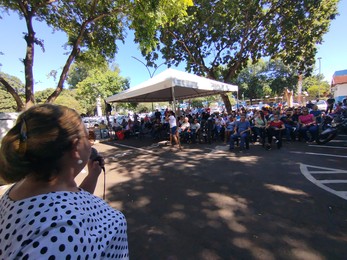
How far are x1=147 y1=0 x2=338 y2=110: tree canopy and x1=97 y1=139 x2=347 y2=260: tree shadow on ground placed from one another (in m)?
10.1

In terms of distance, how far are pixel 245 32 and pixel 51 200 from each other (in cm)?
1598

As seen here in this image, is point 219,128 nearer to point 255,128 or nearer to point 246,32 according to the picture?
point 255,128

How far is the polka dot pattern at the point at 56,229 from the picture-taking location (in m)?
0.70

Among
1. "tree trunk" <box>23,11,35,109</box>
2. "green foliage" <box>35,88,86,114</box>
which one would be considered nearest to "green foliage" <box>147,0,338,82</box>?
"tree trunk" <box>23,11,35,109</box>

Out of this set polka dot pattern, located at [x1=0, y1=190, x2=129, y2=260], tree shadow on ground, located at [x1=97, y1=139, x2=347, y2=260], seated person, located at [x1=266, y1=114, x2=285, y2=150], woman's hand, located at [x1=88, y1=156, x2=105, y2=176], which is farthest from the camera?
seated person, located at [x1=266, y1=114, x2=285, y2=150]

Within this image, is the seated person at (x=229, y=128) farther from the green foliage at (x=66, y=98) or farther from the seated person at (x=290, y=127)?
the green foliage at (x=66, y=98)

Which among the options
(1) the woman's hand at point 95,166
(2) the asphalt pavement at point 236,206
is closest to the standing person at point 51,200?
(1) the woman's hand at point 95,166

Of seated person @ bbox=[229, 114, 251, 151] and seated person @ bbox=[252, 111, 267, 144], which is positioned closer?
seated person @ bbox=[229, 114, 251, 151]

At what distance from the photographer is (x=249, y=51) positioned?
51.9 feet

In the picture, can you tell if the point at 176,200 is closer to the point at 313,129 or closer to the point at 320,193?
the point at 320,193

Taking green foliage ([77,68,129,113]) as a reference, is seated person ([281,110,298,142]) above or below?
below

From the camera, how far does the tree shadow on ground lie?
8.79ft

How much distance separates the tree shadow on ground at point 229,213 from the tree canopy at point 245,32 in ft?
33.0

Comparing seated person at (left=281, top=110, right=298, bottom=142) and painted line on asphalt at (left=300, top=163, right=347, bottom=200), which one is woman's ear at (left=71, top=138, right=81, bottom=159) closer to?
painted line on asphalt at (left=300, top=163, right=347, bottom=200)
